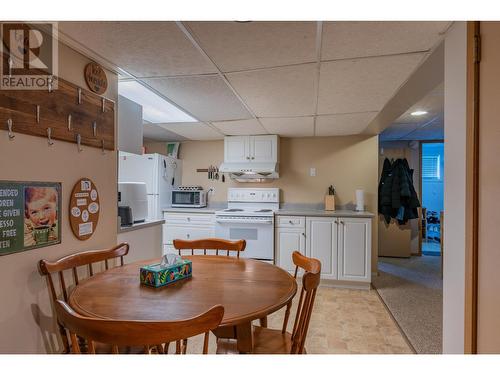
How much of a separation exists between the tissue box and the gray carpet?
1.86 metres

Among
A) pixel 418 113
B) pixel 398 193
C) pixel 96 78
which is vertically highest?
pixel 418 113

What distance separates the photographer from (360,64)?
1.76m

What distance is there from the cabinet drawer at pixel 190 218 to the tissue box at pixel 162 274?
2.47 meters

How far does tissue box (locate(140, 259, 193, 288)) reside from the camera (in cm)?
131

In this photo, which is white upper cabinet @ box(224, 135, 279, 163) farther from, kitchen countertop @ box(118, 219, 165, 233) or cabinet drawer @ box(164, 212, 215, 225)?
kitchen countertop @ box(118, 219, 165, 233)

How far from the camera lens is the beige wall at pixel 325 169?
3975mm

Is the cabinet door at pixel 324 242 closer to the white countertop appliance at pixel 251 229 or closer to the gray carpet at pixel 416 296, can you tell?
the white countertop appliance at pixel 251 229

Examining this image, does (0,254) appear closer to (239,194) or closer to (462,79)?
(462,79)

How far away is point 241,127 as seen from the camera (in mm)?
3576

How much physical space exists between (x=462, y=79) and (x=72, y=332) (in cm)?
183

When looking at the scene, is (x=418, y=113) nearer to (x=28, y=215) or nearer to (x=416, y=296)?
(x=416, y=296)

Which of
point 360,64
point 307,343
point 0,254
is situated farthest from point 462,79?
point 0,254

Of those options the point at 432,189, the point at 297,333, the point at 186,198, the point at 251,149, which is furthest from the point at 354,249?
the point at 432,189

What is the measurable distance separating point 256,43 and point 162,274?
1.32m
